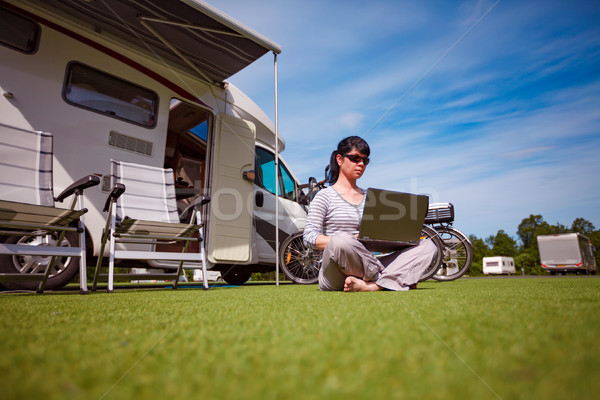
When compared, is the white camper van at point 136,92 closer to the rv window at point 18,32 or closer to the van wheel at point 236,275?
the rv window at point 18,32

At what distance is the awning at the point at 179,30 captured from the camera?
3.31 metres

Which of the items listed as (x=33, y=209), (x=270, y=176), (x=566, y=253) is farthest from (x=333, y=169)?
(x=566, y=253)

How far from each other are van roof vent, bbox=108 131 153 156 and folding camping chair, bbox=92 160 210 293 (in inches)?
12.4

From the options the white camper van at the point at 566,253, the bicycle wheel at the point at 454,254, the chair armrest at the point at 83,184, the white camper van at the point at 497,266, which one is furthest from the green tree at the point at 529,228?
the chair armrest at the point at 83,184

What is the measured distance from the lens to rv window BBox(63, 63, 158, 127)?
337 centimetres

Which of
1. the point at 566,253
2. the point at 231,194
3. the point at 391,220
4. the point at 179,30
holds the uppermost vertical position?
the point at 179,30

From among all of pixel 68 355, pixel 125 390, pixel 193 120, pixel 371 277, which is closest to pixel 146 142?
pixel 193 120

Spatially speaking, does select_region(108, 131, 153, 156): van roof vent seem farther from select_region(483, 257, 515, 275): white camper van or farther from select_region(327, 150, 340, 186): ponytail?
select_region(483, 257, 515, 275): white camper van

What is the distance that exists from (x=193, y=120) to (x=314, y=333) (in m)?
5.41

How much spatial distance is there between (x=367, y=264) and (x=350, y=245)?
0.82 feet

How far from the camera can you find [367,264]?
2.43 meters

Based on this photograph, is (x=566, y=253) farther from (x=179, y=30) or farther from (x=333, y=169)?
(x=179, y=30)

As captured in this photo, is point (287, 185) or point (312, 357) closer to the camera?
point (312, 357)

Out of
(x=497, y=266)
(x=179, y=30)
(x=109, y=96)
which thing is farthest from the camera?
(x=497, y=266)
